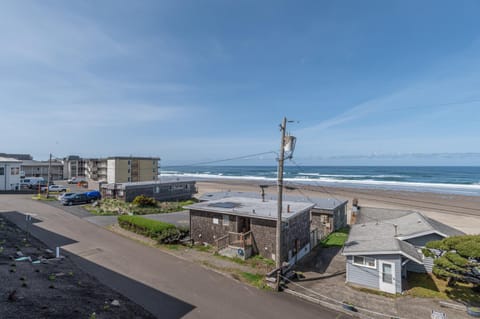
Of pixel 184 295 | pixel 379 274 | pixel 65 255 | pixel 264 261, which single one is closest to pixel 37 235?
pixel 65 255

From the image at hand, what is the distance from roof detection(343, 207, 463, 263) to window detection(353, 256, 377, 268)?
1.53 feet

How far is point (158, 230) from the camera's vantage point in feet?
61.6

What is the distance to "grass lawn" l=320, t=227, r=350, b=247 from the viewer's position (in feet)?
64.7

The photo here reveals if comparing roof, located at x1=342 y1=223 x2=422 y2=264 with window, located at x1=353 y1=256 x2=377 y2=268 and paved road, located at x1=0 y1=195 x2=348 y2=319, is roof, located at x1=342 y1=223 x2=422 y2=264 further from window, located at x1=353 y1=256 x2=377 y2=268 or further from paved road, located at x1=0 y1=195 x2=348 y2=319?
paved road, located at x1=0 y1=195 x2=348 y2=319

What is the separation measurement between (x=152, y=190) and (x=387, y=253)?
3085 cm

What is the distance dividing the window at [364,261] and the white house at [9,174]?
185 feet

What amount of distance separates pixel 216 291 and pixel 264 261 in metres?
4.51

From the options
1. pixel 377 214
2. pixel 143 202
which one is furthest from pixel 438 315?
pixel 143 202

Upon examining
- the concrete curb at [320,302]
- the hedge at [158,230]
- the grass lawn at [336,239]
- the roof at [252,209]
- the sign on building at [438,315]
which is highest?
the roof at [252,209]

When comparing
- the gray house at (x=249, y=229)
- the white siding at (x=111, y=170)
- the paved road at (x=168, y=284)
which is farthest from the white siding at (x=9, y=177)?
the gray house at (x=249, y=229)

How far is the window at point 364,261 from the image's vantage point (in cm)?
1263

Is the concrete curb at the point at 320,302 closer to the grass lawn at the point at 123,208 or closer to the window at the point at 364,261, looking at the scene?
the window at the point at 364,261

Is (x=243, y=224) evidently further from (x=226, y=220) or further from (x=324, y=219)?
(x=324, y=219)

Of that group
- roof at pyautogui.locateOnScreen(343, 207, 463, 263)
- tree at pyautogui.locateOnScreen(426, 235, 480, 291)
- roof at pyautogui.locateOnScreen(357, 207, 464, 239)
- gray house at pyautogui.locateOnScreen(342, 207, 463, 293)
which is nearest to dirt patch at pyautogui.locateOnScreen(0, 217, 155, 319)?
gray house at pyautogui.locateOnScreen(342, 207, 463, 293)
